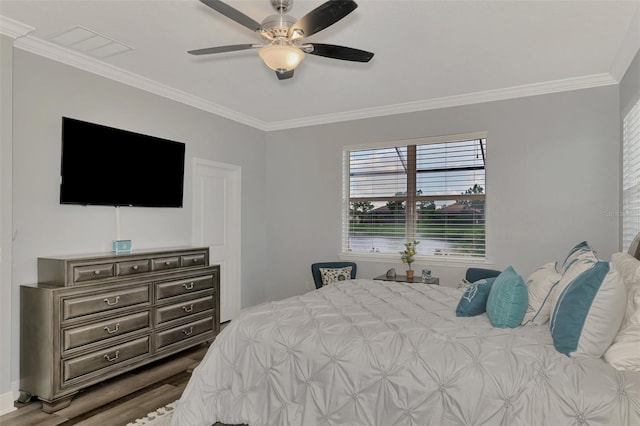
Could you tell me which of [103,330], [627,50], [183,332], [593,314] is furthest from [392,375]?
[627,50]

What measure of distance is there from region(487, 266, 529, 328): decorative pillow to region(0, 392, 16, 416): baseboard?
3.40m

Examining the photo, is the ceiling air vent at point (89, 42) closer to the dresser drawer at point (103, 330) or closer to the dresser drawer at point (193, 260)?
the dresser drawer at point (193, 260)

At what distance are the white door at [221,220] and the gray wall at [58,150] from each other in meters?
0.18

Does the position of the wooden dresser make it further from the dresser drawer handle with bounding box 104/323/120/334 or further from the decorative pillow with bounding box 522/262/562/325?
the decorative pillow with bounding box 522/262/562/325

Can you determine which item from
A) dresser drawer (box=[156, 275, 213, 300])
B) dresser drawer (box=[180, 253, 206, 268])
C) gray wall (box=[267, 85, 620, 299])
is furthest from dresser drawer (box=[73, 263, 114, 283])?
gray wall (box=[267, 85, 620, 299])

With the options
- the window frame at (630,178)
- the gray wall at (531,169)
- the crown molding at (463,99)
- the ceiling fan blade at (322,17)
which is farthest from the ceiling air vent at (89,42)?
the window frame at (630,178)

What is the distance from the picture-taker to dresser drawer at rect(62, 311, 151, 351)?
10.0 ft

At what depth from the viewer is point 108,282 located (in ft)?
11.0

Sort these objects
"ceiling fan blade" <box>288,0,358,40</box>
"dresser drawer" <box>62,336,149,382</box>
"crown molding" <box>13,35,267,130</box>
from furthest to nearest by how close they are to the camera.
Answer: "crown molding" <box>13,35,267,130</box>, "dresser drawer" <box>62,336,149,382</box>, "ceiling fan blade" <box>288,0,358,40</box>

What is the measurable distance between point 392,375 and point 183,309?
2.72 m

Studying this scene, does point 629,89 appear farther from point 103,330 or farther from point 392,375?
point 103,330

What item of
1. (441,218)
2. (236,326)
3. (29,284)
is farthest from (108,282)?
(441,218)

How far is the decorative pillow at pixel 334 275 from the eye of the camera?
17.0ft

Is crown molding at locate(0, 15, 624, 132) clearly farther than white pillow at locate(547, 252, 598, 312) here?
Yes
